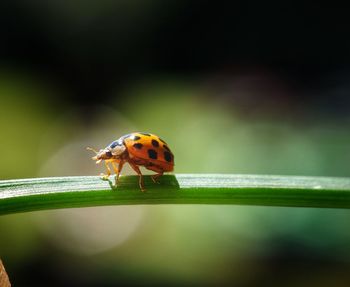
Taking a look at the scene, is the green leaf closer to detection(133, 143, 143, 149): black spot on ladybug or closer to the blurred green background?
detection(133, 143, 143, 149): black spot on ladybug

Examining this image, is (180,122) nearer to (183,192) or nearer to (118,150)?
(118,150)

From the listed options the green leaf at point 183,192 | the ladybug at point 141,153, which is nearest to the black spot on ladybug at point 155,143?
the ladybug at point 141,153

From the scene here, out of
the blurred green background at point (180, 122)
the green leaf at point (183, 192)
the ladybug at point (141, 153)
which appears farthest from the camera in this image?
the blurred green background at point (180, 122)

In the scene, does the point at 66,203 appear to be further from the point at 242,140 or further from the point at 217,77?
the point at 217,77

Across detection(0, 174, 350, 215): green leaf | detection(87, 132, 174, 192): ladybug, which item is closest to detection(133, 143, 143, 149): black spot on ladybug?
detection(87, 132, 174, 192): ladybug

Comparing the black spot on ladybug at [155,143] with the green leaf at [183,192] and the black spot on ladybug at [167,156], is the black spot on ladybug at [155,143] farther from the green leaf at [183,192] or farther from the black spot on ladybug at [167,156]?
the green leaf at [183,192]

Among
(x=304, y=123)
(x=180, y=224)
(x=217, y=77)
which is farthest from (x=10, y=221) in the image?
(x=217, y=77)
